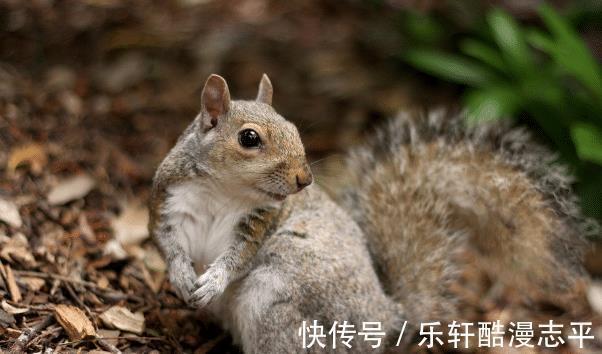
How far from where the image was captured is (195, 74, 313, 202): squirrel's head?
106 inches

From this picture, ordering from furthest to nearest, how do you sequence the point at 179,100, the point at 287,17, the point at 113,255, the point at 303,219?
1. the point at 287,17
2. the point at 179,100
3. the point at 113,255
4. the point at 303,219

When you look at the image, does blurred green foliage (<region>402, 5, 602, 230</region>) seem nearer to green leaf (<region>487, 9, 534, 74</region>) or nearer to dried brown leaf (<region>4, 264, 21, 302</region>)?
green leaf (<region>487, 9, 534, 74</region>)

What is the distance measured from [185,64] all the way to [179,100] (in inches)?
12.6

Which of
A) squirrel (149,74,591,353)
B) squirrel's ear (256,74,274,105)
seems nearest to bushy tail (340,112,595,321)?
squirrel (149,74,591,353)

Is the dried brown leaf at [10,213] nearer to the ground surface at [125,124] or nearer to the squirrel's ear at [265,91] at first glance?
the ground surface at [125,124]

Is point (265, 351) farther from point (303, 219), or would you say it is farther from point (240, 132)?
point (240, 132)

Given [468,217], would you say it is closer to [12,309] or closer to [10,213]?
[12,309]

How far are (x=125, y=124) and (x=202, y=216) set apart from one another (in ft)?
6.63

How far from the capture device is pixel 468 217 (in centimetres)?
345

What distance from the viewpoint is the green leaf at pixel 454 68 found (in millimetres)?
4559

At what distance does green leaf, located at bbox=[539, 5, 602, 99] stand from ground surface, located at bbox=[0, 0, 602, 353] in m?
1.15

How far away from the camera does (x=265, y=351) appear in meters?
2.84

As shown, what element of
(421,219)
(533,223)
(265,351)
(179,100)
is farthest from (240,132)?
(179,100)

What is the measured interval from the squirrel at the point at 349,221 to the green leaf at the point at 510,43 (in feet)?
3.50
